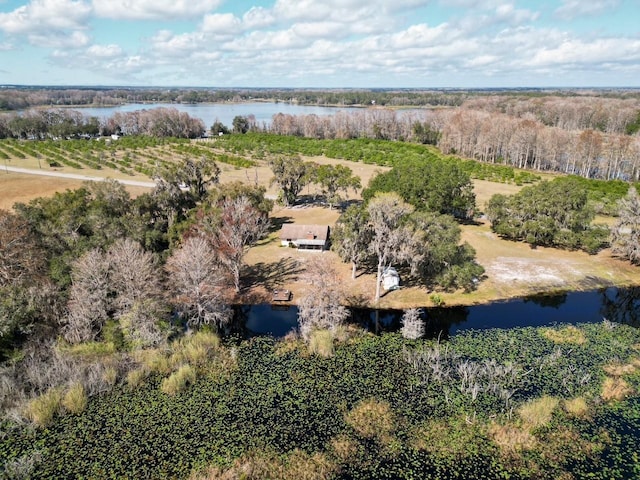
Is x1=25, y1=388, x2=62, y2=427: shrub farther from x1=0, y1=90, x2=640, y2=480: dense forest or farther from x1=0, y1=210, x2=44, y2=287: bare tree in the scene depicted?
x1=0, y1=210, x2=44, y2=287: bare tree

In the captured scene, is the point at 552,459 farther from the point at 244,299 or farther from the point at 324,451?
the point at 244,299

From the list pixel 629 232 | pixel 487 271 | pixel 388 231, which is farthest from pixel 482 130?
pixel 388 231

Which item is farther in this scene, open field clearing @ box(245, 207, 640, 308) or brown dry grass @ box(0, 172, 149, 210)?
brown dry grass @ box(0, 172, 149, 210)

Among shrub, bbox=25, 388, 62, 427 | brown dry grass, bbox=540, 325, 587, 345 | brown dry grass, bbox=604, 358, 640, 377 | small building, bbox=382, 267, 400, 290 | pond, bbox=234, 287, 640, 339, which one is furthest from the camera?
small building, bbox=382, 267, 400, 290

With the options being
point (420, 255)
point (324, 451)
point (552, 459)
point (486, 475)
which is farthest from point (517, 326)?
point (324, 451)

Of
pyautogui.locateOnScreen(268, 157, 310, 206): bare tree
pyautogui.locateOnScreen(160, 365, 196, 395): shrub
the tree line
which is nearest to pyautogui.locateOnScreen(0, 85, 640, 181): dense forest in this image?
pyautogui.locateOnScreen(268, 157, 310, 206): bare tree

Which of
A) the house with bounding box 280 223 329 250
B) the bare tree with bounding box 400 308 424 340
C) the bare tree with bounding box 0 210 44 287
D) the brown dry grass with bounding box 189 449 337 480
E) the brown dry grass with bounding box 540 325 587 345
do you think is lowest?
the brown dry grass with bounding box 540 325 587 345
